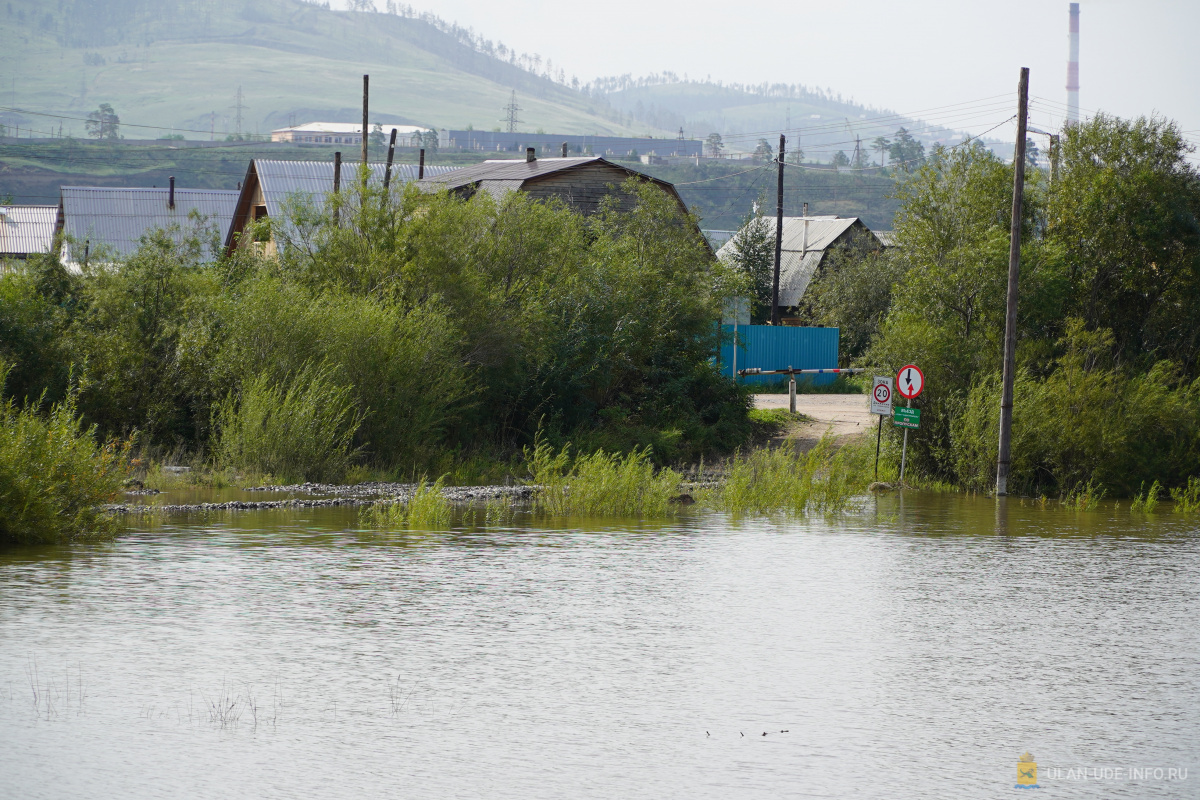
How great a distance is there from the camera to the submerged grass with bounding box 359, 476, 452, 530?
16.8 meters

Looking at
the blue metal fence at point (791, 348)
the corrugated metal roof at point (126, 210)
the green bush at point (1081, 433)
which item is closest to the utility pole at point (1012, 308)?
the green bush at point (1081, 433)

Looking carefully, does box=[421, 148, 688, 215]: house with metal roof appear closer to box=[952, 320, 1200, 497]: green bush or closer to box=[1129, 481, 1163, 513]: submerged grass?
box=[952, 320, 1200, 497]: green bush

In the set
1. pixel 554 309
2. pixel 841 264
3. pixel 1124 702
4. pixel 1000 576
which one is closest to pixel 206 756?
pixel 1124 702

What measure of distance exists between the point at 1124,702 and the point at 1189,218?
19668mm

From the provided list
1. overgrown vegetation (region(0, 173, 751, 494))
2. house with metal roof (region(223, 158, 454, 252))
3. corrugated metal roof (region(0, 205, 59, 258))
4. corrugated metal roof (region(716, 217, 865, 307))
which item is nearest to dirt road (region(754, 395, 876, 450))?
overgrown vegetation (region(0, 173, 751, 494))

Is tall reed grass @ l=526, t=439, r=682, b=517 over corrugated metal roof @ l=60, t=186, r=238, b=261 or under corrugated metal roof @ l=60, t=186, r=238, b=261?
under

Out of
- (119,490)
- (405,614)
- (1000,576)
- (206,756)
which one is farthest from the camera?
(119,490)

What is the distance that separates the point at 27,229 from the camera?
68500mm

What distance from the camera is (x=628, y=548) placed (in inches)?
608

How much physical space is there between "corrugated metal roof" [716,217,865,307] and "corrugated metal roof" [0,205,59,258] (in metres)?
38.0

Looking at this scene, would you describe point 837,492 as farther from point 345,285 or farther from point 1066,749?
point 1066,749

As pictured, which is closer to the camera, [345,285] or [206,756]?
[206,756]

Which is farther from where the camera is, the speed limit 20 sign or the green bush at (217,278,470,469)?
the speed limit 20 sign

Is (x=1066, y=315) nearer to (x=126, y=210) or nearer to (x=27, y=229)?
(x=126, y=210)
